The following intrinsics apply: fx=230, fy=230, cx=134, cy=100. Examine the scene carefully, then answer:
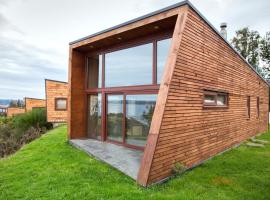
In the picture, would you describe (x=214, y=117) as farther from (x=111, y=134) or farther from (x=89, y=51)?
(x=89, y=51)

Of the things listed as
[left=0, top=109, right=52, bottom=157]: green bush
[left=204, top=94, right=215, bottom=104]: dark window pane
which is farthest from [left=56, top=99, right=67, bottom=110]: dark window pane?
[left=204, top=94, right=215, bottom=104]: dark window pane

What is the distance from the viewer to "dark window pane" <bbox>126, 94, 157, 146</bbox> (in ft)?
24.1

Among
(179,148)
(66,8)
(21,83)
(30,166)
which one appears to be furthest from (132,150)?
(21,83)

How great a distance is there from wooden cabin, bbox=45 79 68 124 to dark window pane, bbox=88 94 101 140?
28.4ft

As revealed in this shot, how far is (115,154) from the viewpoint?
22.8 ft

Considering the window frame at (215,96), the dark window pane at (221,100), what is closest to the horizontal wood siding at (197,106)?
the window frame at (215,96)

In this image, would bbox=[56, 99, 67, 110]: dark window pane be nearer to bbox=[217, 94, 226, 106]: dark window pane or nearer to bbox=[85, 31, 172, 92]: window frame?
bbox=[85, 31, 172, 92]: window frame

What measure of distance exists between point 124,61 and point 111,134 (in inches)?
110

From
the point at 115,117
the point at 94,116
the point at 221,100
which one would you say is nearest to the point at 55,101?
the point at 94,116

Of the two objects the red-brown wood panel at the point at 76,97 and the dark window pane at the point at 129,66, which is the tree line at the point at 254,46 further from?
the red-brown wood panel at the point at 76,97

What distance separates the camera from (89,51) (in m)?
9.44

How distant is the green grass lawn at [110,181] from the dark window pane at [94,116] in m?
2.07

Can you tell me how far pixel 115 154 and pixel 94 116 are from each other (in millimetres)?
2885

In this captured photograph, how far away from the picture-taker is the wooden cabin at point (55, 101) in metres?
17.1
